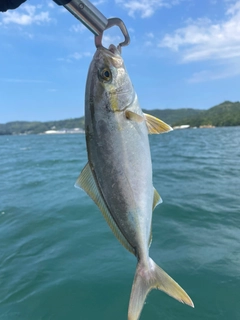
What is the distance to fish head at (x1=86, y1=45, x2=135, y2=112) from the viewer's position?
233 cm

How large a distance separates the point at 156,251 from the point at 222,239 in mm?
1716

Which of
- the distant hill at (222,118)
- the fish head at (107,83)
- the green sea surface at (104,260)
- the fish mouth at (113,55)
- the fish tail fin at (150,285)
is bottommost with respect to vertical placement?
the distant hill at (222,118)

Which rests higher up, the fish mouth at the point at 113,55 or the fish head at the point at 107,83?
the fish mouth at the point at 113,55

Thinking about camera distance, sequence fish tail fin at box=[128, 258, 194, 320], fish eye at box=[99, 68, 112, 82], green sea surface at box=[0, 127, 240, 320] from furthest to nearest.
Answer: green sea surface at box=[0, 127, 240, 320], fish tail fin at box=[128, 258, 194, 320], fish eye at box=[99, 68, 112, 82]

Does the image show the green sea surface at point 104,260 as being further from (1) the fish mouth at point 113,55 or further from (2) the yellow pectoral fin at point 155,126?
(1) the fish mouth at point 113,55

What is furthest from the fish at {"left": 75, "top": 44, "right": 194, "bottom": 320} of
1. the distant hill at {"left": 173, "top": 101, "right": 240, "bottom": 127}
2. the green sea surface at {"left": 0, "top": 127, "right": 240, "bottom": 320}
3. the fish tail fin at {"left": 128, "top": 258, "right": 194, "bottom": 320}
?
the distant hill at {"left": 173, "top": 101, "right": 240, "bottom": 127}

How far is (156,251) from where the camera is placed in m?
6.86

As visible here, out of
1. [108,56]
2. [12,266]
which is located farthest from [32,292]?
[108,56]

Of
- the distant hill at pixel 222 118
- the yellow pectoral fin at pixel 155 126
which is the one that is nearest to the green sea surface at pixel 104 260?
the yellow pectoral fin at pixel 155 126

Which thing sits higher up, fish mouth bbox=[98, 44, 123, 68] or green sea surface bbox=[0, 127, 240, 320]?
fish mouth bbox=[98, 44, 123, 68]

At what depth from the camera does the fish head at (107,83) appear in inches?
91.6

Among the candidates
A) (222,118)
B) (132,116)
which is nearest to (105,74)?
(132,116)

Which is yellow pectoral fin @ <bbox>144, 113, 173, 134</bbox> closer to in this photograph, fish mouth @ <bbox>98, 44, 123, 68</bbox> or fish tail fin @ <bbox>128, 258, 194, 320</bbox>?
fish mouth @ <bbox>98, 44, 123, 68</bbox>

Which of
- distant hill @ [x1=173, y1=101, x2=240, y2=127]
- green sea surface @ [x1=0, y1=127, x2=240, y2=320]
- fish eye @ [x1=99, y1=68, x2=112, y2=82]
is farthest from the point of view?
distant hill @ [x1=173, y1=101, x2=240, y2=127]
